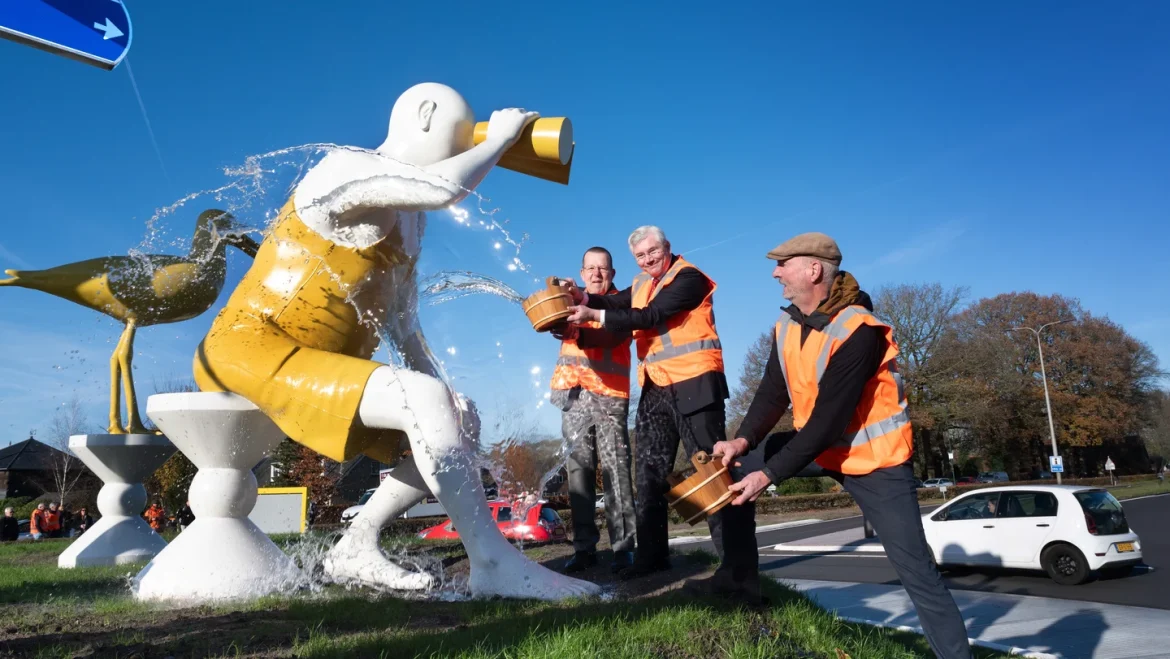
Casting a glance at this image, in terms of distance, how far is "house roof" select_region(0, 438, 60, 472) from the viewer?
141 feet

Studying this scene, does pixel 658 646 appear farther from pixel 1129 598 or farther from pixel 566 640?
pixel 1129 598

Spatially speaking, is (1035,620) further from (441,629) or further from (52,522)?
(52,522)

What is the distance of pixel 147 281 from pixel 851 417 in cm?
477

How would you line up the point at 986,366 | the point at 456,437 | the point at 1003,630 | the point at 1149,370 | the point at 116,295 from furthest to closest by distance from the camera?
the point at 1149,370 < the point at 986,366 < the point at 116,295 < the point at 1003,630 < the point at 456,437

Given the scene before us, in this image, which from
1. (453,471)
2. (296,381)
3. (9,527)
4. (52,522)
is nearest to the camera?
(453,471)

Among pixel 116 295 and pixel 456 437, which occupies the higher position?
pixel 116 295

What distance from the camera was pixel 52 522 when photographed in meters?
19.5

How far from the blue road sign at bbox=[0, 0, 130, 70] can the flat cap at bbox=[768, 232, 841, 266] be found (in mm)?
2301

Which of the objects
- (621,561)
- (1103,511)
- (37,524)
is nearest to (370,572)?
(621,561)

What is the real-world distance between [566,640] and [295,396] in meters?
1.79

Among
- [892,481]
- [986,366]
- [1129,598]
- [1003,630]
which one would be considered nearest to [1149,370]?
[986,366]

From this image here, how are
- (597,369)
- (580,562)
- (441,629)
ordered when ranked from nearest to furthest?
(441,629) → (597,369) → (580,562)

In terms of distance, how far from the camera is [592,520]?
15.5 feet

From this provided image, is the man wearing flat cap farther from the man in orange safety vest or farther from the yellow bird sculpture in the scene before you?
the yellow bird sculpture
